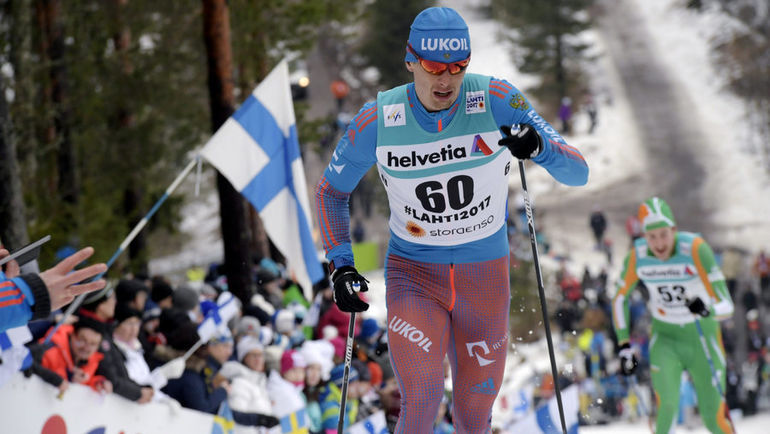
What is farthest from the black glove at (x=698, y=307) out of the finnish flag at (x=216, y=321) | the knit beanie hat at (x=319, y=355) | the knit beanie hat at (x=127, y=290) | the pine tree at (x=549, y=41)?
the pine tree at (x=549, y=41)

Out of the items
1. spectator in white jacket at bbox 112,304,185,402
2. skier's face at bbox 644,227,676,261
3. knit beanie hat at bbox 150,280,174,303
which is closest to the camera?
spectator in white jacket at bbox 112,304,185,402

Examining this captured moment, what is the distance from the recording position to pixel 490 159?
4.54 meters

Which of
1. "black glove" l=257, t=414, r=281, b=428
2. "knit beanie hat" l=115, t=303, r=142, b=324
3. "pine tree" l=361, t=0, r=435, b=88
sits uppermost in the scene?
"pine tree" l=361, t=0, r=435, b=88

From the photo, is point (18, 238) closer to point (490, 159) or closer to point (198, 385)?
point (198, 385)

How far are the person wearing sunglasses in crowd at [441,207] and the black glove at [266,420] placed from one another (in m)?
2.53

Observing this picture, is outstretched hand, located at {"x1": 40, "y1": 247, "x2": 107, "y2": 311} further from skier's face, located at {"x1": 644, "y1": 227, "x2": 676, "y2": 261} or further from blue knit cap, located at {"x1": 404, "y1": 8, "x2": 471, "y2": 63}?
skier's face, located at {"x1": 644, "y1": 227, "x2": 676, "y2": 261}

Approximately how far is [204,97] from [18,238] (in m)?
10.2

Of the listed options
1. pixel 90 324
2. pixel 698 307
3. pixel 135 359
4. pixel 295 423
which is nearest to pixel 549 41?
pixel 698 307

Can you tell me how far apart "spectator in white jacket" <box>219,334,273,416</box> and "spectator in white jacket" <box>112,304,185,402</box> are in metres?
0.44

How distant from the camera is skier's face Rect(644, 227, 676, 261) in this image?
7.72m

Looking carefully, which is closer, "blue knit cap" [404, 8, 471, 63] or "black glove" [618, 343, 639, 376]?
"blue knit cap" [404, 8, 471, 63]

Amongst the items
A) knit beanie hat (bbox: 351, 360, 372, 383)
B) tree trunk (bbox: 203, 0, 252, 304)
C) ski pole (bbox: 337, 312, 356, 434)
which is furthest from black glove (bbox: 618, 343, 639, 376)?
tree trunk (bbox: 203, 0, 252, 304)

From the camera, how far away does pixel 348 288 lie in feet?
14.9

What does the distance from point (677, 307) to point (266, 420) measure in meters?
3.57
